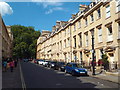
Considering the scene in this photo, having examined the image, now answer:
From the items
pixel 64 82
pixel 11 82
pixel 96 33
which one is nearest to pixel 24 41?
pixel 96 33

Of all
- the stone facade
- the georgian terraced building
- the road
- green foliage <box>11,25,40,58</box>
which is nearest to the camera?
the road

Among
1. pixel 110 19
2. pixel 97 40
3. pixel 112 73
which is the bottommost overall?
pixel 112 73

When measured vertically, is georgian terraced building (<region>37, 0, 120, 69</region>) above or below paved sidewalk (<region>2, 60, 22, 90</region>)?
above

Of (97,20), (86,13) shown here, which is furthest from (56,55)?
(97,20)

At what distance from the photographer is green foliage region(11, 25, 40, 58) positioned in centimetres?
8481

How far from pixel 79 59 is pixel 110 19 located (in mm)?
12910

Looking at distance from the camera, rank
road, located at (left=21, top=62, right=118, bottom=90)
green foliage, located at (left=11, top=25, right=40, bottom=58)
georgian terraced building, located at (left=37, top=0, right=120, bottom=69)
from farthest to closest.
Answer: green foliage, located at (left=11, top=25, right=40, bottom=58) < georgian terraced building, located at (left=37, top=0, right=120, bottom=69) < road, located at (left=21, top=62, right=118, bottom=90)

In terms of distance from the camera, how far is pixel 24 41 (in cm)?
8862

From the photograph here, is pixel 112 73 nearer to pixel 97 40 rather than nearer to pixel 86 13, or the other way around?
pixel 97 40

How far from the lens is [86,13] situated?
32.7 meters

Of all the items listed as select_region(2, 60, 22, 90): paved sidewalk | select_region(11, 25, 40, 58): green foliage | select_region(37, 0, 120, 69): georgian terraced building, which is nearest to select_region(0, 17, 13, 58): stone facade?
select_region(37, 0, 120, 69): georgian terraced building

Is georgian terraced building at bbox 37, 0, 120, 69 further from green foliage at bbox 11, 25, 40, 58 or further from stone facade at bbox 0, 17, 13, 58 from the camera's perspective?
green foliage at bbox 11, 25, 40, 58

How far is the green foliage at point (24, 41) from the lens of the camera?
8481cm

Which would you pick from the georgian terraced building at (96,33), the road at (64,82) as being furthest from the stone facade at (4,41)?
the road at (64,82)
